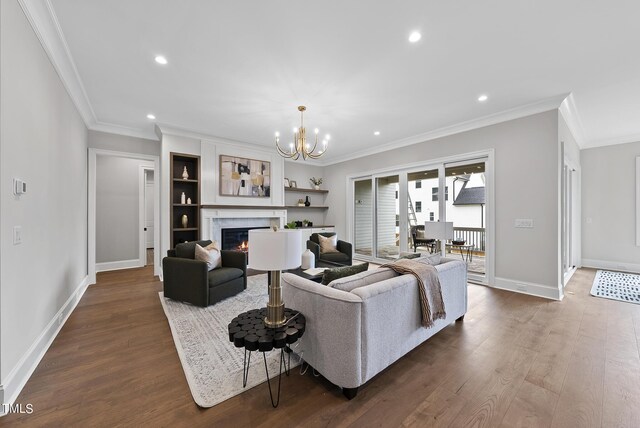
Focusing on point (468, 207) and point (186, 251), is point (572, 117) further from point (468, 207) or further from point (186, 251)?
point (186, 251)

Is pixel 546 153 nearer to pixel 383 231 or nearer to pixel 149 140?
pixel 383 231

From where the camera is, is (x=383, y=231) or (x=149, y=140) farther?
(x=383, y=231)

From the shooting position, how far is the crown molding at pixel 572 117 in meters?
3.63

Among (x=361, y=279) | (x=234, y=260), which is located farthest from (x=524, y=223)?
(x=234, y=260)

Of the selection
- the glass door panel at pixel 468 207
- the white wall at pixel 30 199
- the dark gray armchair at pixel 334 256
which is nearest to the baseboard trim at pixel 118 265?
the white wall at pixel 30 199

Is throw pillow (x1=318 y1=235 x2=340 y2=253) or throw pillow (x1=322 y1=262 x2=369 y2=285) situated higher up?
throw pillow (x1=322 y1=262 x2=369 y2=285)

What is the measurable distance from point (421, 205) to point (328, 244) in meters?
2.17

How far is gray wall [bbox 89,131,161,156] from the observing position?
4.46 meters

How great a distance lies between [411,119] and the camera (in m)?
4.37

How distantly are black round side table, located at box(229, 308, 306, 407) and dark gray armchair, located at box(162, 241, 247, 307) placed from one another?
61.8 inches

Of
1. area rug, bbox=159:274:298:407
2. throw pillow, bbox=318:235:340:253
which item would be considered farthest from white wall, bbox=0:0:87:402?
throw pillow, bbox=318:235:340:253

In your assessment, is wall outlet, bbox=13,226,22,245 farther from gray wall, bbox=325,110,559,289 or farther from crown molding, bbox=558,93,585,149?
crown molding, bbox=558,93,585,149

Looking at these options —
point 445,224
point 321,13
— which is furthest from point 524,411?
point 321,13

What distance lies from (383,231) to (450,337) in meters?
3.83
